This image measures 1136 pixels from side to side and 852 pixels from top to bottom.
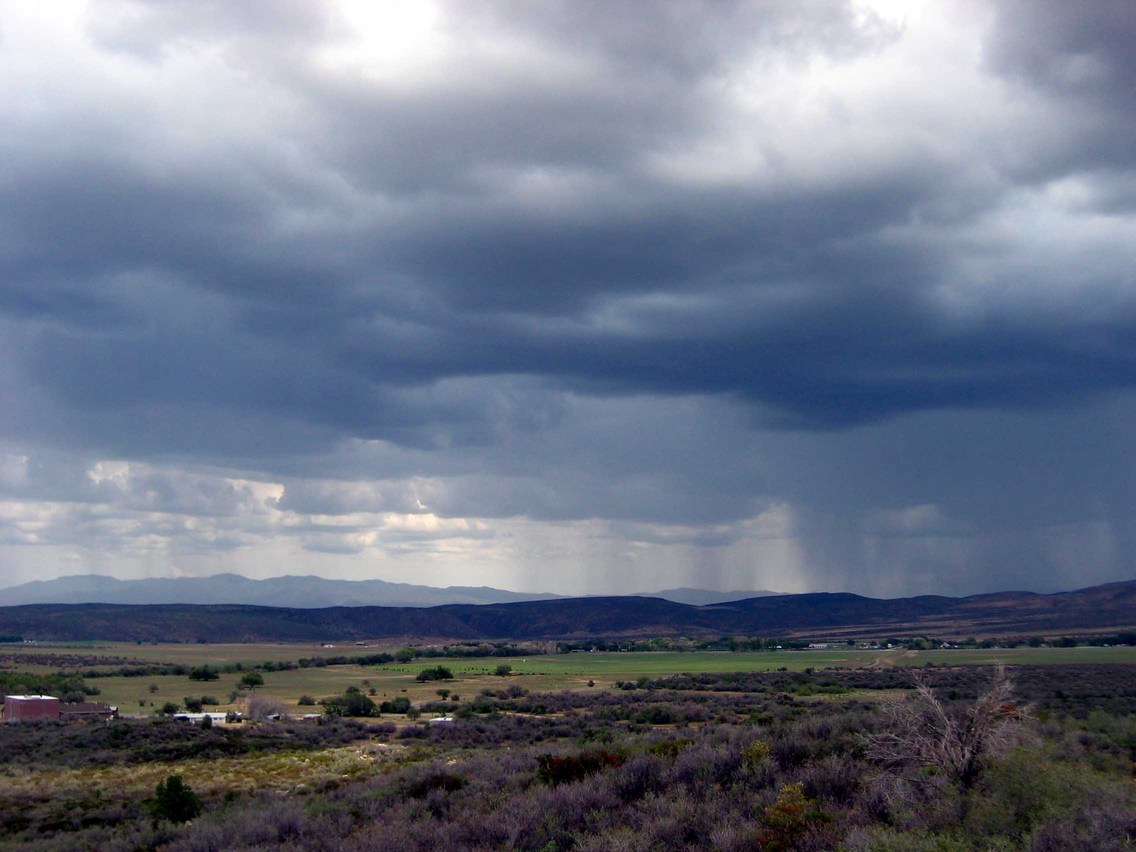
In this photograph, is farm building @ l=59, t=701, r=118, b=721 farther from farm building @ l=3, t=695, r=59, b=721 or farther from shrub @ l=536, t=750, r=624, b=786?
shrub @ l=536, t=750, r=624, b=786

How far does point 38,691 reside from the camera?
236 feet

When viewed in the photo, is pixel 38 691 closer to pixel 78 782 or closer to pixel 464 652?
pixel 78 782

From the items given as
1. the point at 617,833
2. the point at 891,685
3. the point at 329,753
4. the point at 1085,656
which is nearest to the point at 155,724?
the point at 329,753

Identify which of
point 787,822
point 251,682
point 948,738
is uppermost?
point 948,738

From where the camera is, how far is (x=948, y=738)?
14.5 metres

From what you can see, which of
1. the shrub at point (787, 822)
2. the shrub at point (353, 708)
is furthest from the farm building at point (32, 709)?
the shrub at point (787, 822)

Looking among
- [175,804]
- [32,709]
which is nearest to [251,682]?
[32,709]

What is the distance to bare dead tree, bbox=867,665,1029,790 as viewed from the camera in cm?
1427

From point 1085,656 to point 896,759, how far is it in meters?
102

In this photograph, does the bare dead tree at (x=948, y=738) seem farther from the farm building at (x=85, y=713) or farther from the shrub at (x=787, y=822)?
the farm building at (x=85, y=713)

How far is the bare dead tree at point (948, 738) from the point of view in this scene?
Result: 14266 millimetres

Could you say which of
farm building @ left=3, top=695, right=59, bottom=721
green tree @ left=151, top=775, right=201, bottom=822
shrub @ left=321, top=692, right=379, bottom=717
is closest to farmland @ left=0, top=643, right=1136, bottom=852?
green tree @ left=151, top=775, right=201, bottom=822

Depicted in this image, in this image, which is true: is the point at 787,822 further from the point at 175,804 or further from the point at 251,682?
the point at 251,682

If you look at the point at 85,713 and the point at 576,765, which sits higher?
the point at 576,765
